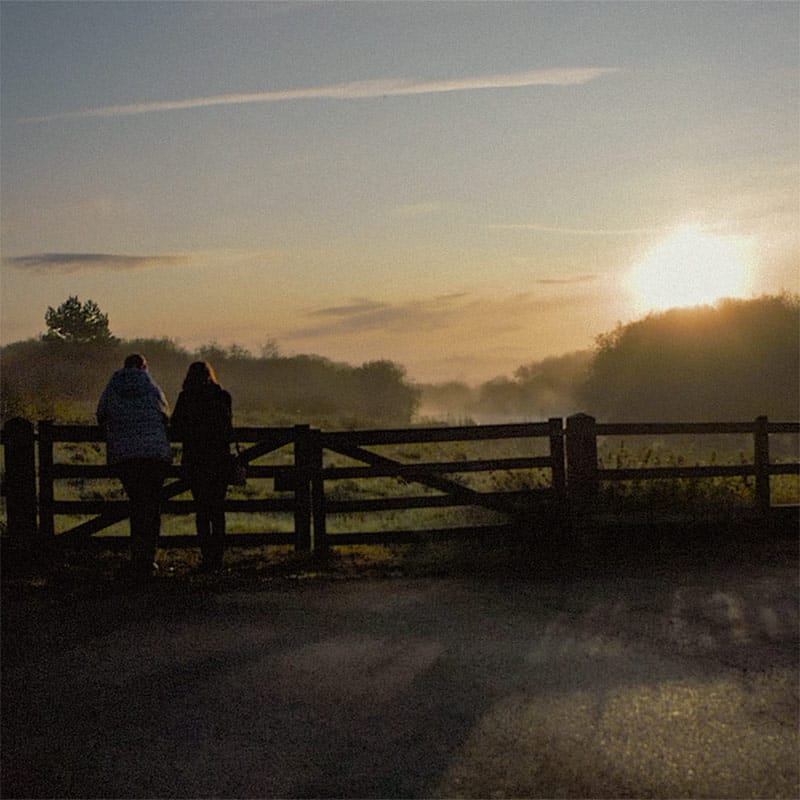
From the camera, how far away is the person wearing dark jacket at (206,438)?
11.8m

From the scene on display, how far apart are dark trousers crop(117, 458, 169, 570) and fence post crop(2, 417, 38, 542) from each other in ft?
3.99

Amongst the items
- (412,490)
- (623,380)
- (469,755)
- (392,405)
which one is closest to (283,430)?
(469,755)

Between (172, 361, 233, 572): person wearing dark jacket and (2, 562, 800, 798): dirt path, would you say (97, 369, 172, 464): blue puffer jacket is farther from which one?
(2, 562, 800, 798): dirt path

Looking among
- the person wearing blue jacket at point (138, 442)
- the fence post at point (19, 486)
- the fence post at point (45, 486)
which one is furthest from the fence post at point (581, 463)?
the fence post at point (19, 486)

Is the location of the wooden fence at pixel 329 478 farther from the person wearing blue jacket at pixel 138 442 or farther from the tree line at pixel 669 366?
the tree line at pixel 669 366

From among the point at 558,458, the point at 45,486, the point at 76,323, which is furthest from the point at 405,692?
the point at 76,323

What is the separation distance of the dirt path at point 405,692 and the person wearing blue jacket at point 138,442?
120 centimetres

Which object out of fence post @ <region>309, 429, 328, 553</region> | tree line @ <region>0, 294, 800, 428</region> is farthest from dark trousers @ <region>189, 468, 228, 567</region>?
tree line @ <region>0, 294, 800, 428</region>

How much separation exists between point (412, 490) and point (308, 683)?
78.0ft

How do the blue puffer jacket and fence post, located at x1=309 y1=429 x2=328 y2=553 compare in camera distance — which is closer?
the blue puffer jacket

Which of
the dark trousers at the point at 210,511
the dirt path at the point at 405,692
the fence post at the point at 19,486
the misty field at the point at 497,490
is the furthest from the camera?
the misty field at the point at 497,490

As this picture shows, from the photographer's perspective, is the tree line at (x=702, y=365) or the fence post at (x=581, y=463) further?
the tree line at (x=702, y=365)

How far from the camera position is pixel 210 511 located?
11.8 meters

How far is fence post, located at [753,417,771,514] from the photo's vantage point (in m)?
13.7
